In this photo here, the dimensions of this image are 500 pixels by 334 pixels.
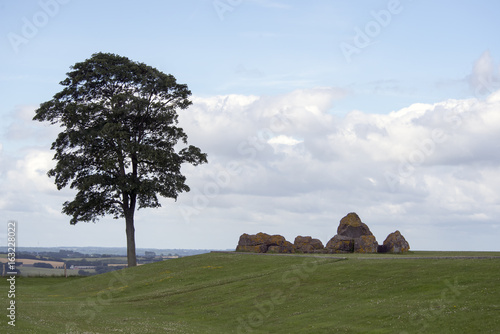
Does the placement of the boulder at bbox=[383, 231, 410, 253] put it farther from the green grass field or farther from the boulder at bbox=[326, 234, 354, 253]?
the green grass field

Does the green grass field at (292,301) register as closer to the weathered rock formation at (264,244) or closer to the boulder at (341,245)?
the boulder at (341,245)

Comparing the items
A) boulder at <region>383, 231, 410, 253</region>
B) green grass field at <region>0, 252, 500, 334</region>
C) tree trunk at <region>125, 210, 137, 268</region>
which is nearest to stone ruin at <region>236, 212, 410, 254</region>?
boulder at <region>383, 231, 410, 253</region>

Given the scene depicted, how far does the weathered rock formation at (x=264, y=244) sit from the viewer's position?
199ft

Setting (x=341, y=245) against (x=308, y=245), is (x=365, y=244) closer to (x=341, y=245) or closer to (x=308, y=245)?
(x=341, y=245)

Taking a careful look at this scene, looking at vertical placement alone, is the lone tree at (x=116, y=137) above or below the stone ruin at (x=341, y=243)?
above

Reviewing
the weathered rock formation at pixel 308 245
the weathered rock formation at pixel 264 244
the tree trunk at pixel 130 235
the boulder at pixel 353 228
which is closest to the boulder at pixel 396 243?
the boulder at pixel 353 228

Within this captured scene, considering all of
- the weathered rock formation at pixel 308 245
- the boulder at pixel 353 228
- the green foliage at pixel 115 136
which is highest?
the green foliage at pixel 115 136

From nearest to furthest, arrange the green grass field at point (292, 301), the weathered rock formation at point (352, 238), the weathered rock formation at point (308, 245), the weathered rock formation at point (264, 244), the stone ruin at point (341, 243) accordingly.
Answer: the green grass field at point (292, 301) < the weathered rock formation at point (352, 238) < the stone ruin at point (341, 243) < the weathered rock formation at point (308, 245) < the weathered rock formation at point (264, 244)

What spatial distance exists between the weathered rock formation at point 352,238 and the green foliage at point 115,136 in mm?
17842

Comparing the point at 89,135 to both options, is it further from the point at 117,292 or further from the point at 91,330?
the point at 91,330

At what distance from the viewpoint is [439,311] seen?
2566cm

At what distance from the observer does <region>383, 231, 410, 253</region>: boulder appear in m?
55.4

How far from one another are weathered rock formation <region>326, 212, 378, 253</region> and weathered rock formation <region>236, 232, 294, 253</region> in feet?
16.0

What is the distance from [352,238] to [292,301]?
25.8m
